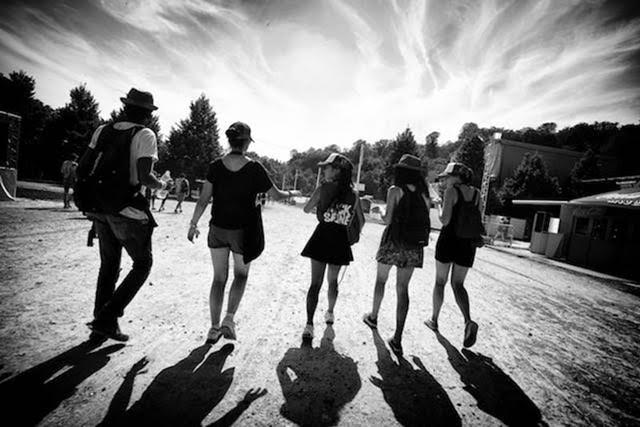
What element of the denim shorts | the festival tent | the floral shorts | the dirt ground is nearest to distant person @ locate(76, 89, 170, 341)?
the dirt ground

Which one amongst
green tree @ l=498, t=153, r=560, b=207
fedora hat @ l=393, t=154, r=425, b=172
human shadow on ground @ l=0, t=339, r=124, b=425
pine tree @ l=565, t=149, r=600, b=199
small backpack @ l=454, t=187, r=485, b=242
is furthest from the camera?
pine tree @ l=565, t=149, r=600, b=199

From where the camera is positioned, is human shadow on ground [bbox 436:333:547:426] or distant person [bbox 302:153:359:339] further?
distant person [bbox 302:153:359:339]

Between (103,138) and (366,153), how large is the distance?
93.9 m

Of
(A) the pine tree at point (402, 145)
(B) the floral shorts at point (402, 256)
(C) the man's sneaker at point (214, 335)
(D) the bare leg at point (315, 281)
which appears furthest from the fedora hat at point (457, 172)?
(A) the pine tree at point (402, 145)

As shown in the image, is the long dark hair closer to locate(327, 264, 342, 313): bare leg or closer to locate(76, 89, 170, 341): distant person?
locate(327, 264, 342, 313): bare leg

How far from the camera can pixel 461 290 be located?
358cm

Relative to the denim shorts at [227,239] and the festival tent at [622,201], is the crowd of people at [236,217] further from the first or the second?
the festival tent at [622,201]

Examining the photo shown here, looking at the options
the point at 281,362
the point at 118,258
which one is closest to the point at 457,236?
the point at 281,362

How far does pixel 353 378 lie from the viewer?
269cm

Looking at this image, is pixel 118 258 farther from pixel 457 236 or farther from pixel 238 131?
pixel 457 236

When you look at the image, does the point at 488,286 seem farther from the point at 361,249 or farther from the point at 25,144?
the point at 25,144

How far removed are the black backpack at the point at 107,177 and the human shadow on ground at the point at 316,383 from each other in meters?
2.17

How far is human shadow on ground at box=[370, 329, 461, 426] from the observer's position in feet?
7.46

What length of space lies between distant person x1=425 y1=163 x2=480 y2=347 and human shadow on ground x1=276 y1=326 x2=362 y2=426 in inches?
65.4
